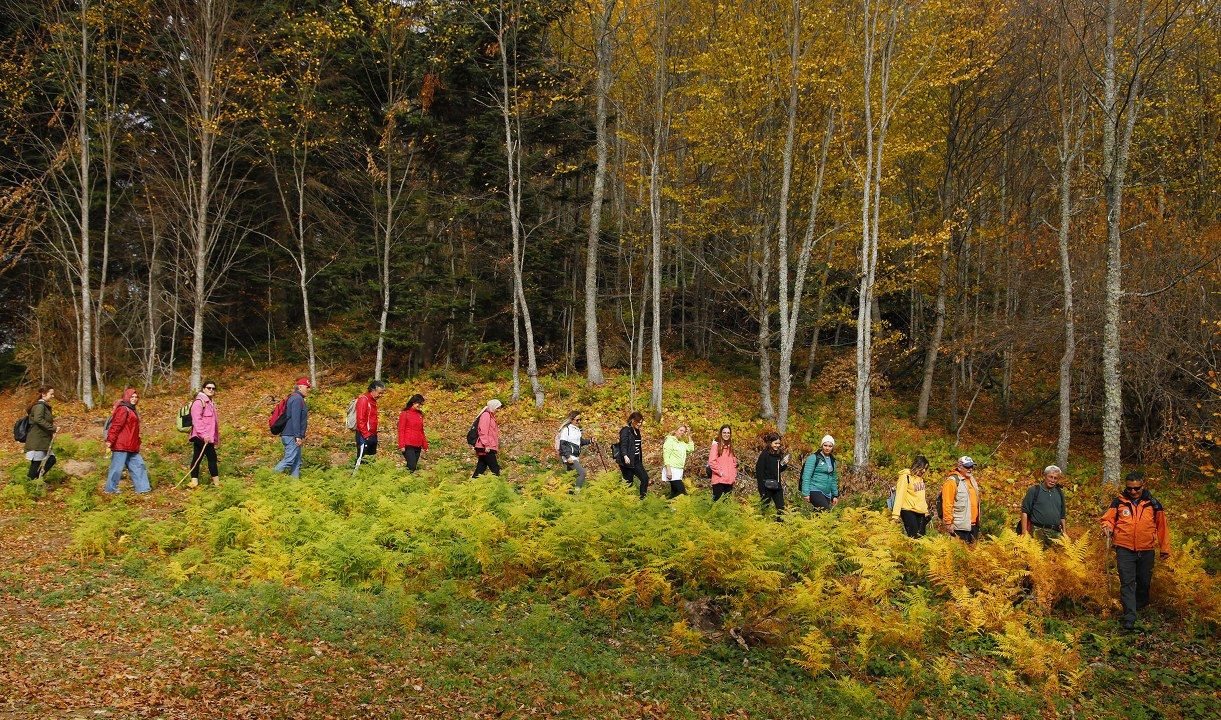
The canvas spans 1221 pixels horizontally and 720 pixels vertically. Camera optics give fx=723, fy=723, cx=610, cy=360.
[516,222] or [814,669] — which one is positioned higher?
[516,222]

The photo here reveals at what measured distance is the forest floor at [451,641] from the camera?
6.26 meters

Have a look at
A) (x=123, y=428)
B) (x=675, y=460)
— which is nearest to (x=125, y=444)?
(x=123, y=428)

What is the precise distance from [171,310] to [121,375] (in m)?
2.85

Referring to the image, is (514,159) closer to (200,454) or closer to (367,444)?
(367,444)

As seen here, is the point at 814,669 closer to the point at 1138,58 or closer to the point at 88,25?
the point at 1138,58

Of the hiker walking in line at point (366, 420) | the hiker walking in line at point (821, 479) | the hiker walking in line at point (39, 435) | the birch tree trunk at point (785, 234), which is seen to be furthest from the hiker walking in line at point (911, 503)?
the hiker walking in line at point (39, 435)

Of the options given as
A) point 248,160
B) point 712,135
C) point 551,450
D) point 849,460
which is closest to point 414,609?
point 551,450

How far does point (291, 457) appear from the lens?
42.4 feet

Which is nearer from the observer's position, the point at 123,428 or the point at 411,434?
→ the point at 123,428

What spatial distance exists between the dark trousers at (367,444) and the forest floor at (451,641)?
826 mm

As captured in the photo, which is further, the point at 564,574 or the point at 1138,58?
the point at 1138,58

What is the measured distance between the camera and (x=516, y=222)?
21.2m

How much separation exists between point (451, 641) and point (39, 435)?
9888mm

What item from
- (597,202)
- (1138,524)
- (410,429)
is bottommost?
(1138,524)
